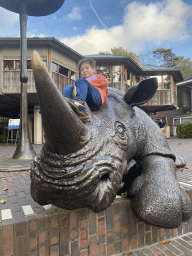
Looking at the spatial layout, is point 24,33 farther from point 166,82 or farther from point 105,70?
point 166,82

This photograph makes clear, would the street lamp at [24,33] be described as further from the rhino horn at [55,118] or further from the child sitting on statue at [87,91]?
the rhino horn at [55,118]

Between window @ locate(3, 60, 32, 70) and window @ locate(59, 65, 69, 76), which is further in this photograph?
window @ locate(59, 65, 69, 76)

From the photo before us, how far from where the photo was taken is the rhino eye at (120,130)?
1.58 m

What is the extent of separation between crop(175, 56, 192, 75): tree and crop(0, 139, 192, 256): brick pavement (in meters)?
37.1

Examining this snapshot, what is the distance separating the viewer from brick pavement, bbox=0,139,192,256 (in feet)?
5.01

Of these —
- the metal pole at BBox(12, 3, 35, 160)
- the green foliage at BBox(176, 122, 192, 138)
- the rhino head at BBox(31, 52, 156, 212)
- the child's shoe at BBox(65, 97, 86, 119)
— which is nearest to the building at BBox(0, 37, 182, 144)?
the green foliage at BBox(176, 122, 192, 138)

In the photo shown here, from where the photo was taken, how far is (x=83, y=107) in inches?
55.1

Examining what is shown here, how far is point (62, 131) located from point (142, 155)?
1162mm

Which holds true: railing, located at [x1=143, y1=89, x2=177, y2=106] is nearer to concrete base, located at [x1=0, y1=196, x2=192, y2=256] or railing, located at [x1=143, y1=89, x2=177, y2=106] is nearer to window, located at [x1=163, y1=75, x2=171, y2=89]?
window, located at [x1=163, y1=75, x2=171, y2=89]

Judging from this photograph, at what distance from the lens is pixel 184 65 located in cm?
3612

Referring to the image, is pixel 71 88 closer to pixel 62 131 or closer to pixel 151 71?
pixel 62 131

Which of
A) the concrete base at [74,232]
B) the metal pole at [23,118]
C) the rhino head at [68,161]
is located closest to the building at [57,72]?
the metal pole at [23,118]

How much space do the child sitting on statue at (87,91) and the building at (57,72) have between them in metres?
11.3

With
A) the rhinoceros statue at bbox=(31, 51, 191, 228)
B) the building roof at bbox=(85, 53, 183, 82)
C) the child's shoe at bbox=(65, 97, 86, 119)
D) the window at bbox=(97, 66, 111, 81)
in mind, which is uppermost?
the building roof at bbox=(85, 53, 183, 82)
